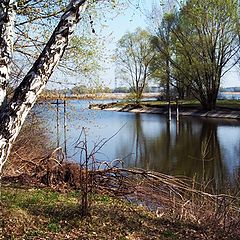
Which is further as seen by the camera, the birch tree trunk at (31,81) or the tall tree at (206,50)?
the tall tree at (206,50)

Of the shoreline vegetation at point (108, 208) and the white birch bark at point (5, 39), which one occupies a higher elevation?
the white birch bark at point (5, 39)

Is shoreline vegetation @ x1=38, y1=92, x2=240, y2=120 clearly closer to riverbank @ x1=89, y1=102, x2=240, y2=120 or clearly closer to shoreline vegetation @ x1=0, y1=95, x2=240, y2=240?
riverbank @ x1=89, y1=102, x2=240, y2=120

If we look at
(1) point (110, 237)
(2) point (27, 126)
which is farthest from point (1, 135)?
(2) point (27, 126)

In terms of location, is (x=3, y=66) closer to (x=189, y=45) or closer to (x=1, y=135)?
(x=1, y=135)

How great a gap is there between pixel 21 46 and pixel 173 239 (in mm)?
5723

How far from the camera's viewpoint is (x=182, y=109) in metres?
36.7

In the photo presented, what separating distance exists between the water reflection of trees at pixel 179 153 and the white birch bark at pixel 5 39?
18.0ft

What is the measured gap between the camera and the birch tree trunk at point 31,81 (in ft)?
10.1

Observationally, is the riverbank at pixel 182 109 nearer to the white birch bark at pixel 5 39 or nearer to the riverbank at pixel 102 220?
the riverbank at pixel 102 220

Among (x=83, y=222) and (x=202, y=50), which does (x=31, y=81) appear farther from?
(x=202, y=50)

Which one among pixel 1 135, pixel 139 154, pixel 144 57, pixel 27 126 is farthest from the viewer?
pixel 144 57

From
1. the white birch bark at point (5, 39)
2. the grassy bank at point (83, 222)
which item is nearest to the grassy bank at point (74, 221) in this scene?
the grassy bank at point (83, 222)

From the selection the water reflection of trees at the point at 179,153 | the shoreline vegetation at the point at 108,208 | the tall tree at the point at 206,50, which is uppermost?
the tall tree at the point at 206,50

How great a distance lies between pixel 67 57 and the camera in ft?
28.3
